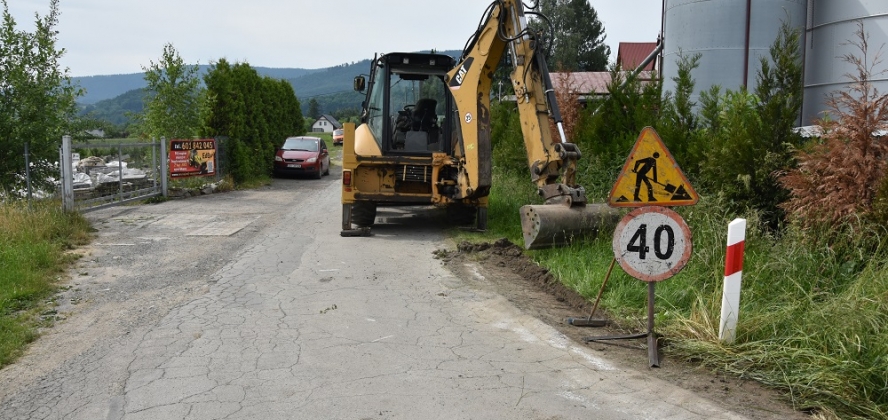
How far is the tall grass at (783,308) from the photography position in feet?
16.0

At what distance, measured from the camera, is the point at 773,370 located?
17.3ft

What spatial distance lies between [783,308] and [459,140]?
6971 mm

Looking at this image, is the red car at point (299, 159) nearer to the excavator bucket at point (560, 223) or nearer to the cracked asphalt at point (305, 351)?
the cracked asphalt at point (305, 351)

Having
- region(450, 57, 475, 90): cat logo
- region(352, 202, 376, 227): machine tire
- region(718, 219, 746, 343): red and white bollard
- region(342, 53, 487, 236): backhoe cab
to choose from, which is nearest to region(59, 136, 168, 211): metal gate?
region(352, 202, 376, 227): machine tire

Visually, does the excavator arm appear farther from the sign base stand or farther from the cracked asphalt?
the sign base stand

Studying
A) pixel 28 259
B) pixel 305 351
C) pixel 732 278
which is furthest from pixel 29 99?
pixel 732 278

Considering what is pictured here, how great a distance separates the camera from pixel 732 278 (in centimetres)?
572

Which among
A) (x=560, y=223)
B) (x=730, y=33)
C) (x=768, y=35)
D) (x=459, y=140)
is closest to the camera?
(x=560, y=223)

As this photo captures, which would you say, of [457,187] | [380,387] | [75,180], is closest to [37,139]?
[75,180]

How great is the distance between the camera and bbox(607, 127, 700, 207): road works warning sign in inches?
244

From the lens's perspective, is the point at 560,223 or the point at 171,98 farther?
the point at 171,98

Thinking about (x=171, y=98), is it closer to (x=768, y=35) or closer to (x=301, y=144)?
(x=301, y=144)

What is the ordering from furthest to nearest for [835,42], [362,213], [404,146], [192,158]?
[192,158] < [835,42] < [404,146] < [362,213]

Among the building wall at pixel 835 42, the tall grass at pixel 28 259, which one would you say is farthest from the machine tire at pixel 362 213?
the building wall at pixel 835 42
